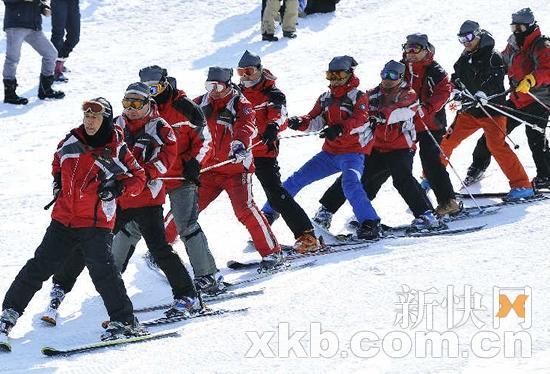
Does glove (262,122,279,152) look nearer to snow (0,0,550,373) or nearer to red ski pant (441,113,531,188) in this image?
snow (0,0,550,373)

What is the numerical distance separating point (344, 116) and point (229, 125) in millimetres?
1174

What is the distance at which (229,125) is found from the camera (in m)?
8.44

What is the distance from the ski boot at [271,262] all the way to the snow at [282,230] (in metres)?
0.26

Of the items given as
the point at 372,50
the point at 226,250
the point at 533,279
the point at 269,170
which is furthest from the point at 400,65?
the point at 372,50

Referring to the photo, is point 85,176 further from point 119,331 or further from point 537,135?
point 537,135

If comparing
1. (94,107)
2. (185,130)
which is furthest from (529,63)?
(94,107)

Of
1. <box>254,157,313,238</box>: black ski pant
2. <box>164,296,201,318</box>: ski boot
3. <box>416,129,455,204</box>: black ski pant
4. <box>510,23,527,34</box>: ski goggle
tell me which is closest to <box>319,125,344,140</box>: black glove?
<box>254,157,313,238</box>: black ski pant

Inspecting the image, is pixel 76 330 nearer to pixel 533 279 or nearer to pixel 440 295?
pixel 440 295

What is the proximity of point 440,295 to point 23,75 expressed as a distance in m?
8.32

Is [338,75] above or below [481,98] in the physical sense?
above

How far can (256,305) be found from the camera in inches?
284

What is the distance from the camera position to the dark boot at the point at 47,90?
502 inches

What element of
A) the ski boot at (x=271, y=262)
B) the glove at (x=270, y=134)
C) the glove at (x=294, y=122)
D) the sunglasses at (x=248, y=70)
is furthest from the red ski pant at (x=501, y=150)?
the ski boot at (x=271, y=262)

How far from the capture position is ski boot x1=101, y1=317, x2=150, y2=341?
22.0 ft
